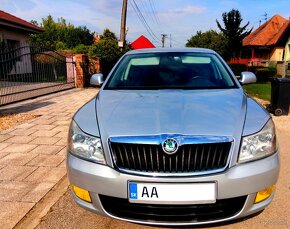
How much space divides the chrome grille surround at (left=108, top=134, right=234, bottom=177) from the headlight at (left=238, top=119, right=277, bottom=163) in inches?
5.5

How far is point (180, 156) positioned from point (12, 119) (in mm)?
5611

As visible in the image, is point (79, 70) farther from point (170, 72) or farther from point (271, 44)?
point (271, 44)

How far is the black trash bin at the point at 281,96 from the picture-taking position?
6.94 metres

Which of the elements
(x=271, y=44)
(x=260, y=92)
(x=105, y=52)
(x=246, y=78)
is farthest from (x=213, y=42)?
(x=246, y=78)

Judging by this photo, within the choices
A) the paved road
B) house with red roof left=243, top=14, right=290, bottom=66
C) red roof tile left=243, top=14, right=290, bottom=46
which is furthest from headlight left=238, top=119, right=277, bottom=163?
red roof tile left=243, top=14, right=290, bottom=46

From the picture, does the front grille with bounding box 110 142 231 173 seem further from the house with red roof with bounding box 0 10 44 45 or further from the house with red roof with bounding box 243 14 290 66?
the house with red roof with bounding box 243 14 290 66

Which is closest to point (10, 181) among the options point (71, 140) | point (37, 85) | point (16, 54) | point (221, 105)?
point (71, 140)

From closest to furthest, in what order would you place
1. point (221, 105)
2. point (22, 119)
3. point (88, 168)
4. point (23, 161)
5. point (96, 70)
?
point (88, 168) → point (221, 105) → point (23, 161) → point (22, 119) → point (96, 70)

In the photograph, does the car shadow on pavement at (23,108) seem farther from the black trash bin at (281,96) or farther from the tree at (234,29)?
the tree at (234,29)

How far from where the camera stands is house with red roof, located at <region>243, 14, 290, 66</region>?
31484mm

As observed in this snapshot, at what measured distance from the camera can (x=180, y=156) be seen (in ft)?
6.61

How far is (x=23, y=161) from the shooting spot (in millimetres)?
4047

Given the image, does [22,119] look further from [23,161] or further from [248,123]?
[248,123]

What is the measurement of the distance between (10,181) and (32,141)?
5.34ft
